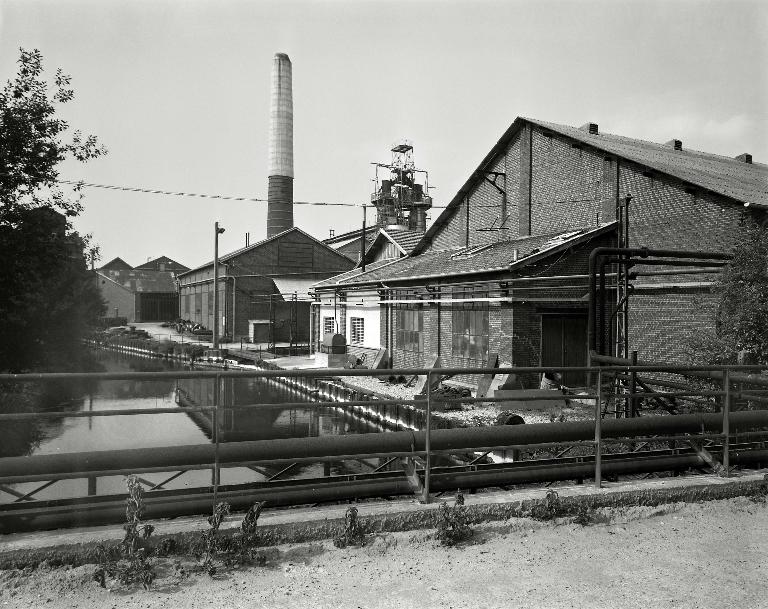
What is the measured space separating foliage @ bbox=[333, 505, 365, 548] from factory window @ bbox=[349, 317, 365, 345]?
1859 cm

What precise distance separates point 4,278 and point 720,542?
12478 mm

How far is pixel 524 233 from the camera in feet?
60.7

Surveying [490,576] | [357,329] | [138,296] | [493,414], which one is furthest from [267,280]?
[490,576]

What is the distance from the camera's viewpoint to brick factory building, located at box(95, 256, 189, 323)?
185 ft

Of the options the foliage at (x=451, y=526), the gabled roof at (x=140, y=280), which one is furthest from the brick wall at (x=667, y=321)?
the gabled roof at (x=140, y=280)

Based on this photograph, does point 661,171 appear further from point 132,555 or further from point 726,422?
point 132,555

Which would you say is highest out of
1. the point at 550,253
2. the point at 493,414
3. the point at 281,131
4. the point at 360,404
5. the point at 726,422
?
the point at 281,131

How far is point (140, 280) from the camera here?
6216 cm

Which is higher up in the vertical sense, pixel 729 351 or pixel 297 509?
pixel 729 351

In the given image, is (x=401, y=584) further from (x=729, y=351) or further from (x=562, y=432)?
(x=729, y=351)

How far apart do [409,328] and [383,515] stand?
15.3 m

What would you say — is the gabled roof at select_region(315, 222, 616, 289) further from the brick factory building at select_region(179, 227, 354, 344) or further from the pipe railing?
the brick factory building at select_region(179, 227, 354, 344)

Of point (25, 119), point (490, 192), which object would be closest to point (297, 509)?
point (25, 119)

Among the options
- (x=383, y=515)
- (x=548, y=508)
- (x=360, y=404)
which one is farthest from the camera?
(x=360, y=404)
